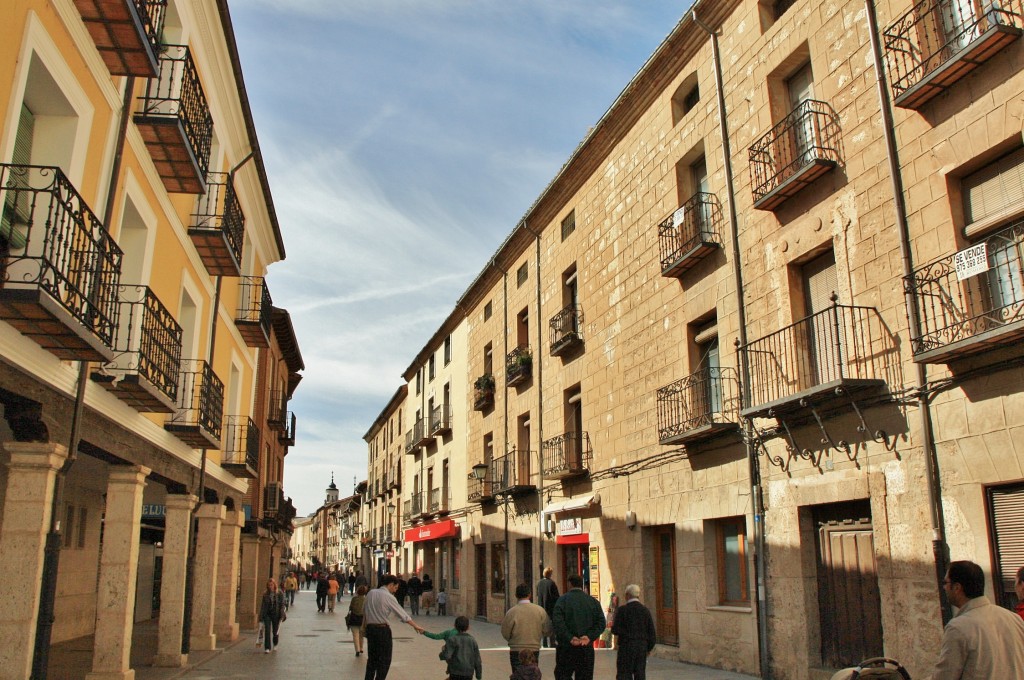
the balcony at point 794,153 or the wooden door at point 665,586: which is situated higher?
the balcony at point 794,153

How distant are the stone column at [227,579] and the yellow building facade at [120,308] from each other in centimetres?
5

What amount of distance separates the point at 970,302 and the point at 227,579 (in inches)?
628

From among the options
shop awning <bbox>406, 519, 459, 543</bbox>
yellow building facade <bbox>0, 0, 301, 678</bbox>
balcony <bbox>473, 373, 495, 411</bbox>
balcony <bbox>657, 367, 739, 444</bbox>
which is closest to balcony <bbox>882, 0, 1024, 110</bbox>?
balcony <bbox>657, 367, 739, 444</bbox>

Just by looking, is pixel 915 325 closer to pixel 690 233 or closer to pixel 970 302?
pixel 970 302

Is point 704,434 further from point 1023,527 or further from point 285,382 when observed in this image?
point 285,382

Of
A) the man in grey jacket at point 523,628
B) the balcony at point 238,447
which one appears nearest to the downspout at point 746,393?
the man in grey jacket at point 523,628

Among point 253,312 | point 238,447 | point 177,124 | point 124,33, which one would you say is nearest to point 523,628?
Answer: point 177,124

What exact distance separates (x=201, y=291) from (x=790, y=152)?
974 centimetres

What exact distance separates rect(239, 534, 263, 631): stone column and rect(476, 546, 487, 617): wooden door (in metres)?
6.88

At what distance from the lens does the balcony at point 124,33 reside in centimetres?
755

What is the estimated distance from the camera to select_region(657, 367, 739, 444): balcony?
1291 cm

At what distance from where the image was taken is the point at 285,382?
1534 inches

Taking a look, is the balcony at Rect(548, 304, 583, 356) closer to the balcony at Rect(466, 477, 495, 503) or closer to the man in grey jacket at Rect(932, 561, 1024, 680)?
the balcony at Rect(466, 477, 495, 503)

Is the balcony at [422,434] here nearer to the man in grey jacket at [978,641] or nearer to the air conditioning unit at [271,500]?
the air conditioning unit at [271,500]
